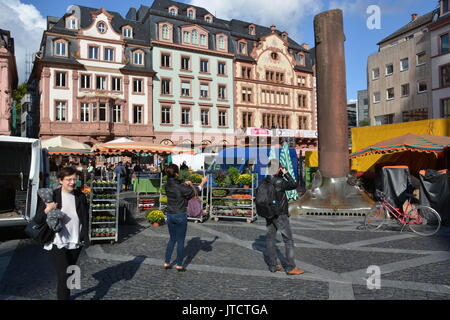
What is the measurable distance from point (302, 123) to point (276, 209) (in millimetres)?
46037

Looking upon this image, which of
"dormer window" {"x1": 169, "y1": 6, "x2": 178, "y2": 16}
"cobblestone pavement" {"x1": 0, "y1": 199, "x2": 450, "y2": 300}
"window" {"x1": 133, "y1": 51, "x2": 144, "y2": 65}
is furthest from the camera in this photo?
"dormer window" {"x1": 169, "y1": 6, "x2": 178, "y2": 16}

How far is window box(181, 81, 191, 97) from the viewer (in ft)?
139

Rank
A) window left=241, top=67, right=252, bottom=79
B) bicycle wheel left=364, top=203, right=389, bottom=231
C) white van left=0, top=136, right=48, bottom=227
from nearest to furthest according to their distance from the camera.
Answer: bicycle wheel left=364, top=203, right=389, bottom=231 → white van left=0, top=136, right=48, bottom=227 → window left=241, top=67, right=252, bottom=79

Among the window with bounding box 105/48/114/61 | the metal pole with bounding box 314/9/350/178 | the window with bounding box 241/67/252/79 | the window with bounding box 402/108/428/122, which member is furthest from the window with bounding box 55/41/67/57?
the window with bounding box 402/108/428/122

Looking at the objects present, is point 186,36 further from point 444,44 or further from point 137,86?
point 444,44

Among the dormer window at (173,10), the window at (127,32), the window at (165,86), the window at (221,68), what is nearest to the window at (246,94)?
the window at (221,68)

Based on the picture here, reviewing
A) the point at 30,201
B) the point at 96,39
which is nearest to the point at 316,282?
the point at 30,201

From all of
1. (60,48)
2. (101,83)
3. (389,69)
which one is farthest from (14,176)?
(389,69)

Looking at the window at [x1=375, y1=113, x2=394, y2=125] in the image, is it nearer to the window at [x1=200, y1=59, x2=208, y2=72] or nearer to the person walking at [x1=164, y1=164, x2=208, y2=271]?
the window at [x1=200, y1=59, x2=208, y2=72]

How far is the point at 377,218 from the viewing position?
10.2 meters

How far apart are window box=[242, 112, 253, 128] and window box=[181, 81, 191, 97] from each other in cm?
732

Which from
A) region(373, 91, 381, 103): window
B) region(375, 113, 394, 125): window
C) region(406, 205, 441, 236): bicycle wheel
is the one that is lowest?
region(406, 205, 441, 236): bicycle wheel

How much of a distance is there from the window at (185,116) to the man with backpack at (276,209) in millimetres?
36397
